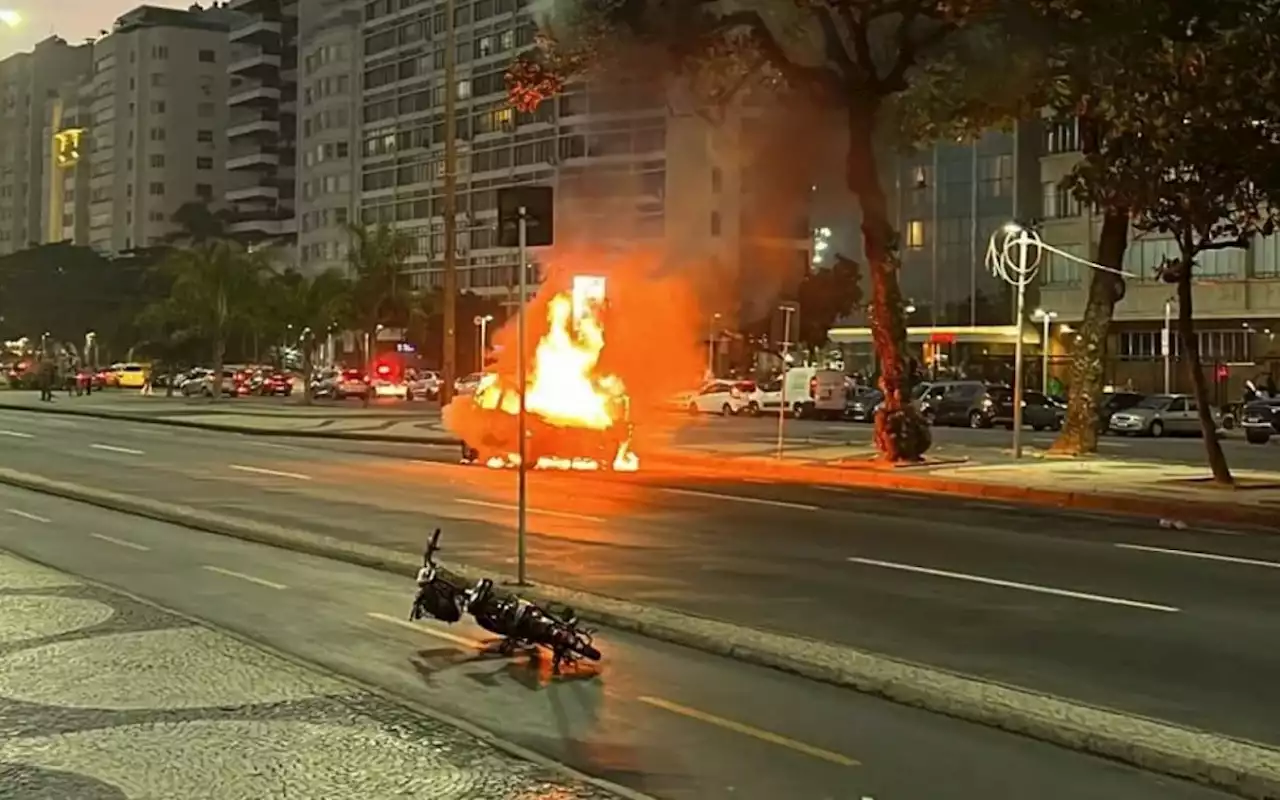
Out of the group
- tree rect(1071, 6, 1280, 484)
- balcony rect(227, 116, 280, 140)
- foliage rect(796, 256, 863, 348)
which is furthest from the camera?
balcony rect(227, 116, 280, 140)

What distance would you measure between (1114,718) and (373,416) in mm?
42017

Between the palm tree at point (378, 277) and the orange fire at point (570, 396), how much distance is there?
43.9m

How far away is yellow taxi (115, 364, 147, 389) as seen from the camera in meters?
86.3

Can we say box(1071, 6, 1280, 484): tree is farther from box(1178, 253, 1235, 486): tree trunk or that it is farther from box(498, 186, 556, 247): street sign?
box(498, 186, 556, 247): street sign

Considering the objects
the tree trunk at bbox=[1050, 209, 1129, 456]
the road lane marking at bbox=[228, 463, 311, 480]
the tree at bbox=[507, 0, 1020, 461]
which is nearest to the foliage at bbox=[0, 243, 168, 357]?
the tree at bbox=[507, 0, 1020, 461]

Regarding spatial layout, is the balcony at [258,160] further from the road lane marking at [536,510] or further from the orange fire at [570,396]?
the road lane marking at [536,510]

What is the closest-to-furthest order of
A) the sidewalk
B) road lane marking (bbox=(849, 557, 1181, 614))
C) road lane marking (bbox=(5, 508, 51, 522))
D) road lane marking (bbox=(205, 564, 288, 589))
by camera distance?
road lane marking (bbox=(849, 557, 1181, 614)) < road lane marking (bbox=(205, 564, 288, 589)) < road lane marking (bbox=(5, 508, 51, 522)) < the sidewalk

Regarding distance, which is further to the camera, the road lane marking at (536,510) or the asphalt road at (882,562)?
the road lane marking at (536,510)

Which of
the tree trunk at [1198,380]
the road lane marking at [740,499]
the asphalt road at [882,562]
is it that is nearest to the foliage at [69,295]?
the asphalt road at [882,562]

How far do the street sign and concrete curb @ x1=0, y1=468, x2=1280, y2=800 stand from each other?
2.79 metres

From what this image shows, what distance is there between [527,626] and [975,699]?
8.56ft

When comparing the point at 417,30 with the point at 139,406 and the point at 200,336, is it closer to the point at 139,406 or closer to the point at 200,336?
the point at 200,336

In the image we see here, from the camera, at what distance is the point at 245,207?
459 feet

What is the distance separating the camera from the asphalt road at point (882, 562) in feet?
Result: 30.1
